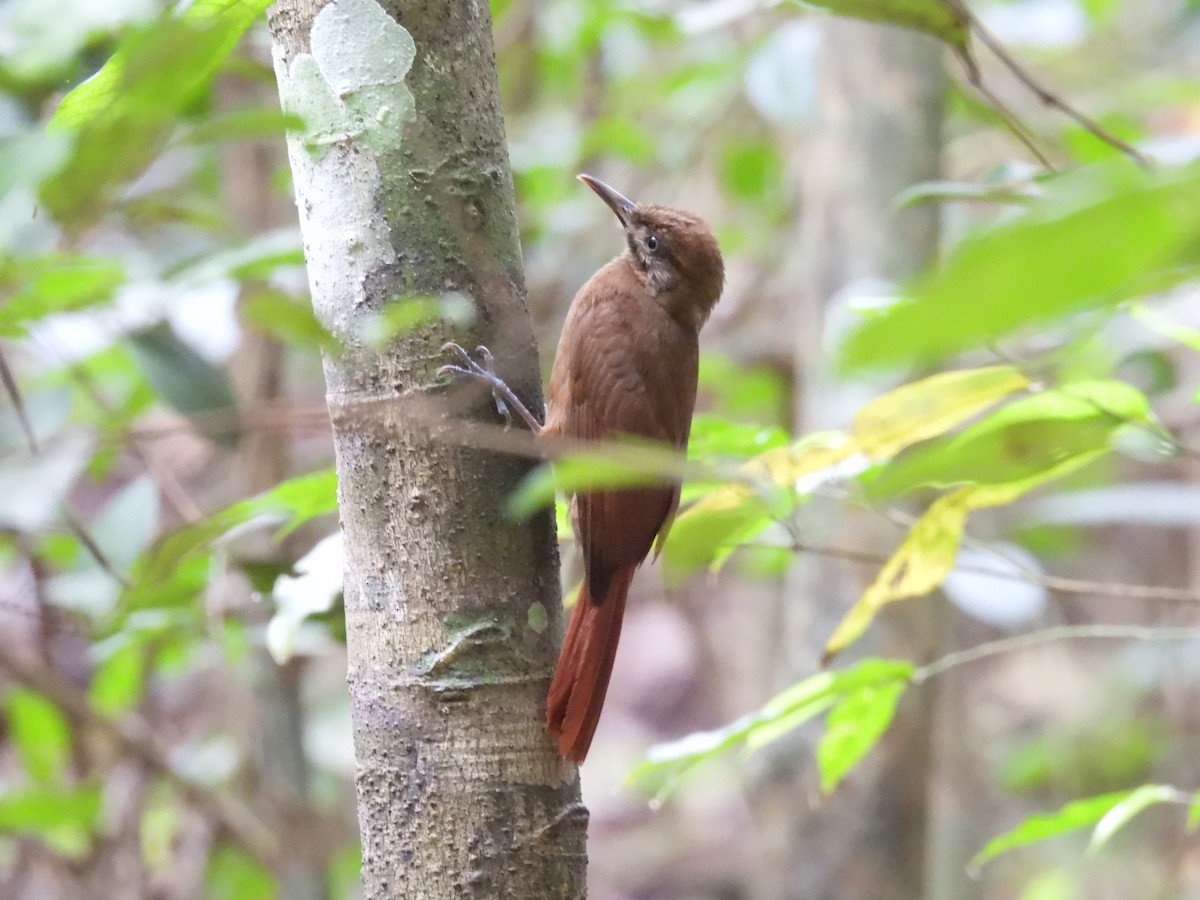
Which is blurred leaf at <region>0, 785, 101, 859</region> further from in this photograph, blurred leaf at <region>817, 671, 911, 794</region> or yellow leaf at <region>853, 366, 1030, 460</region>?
yellow leaf at <region>853, 366, 1030, 460</region>

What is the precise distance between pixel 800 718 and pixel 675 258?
1140 mm

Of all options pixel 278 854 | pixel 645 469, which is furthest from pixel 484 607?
pixel 278 854

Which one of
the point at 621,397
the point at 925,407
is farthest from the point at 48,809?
the point at 925,407

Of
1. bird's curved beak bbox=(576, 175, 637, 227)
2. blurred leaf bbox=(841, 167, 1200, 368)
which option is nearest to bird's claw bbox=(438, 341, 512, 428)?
blurred leaf bbox=(841, 167, 1200, 368)

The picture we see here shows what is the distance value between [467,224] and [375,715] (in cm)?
56

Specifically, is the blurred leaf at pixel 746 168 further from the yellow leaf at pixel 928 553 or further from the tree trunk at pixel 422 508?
the tree trunk at pixel 422 508

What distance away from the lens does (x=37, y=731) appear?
3105 millimetres

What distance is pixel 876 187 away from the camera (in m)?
3.53

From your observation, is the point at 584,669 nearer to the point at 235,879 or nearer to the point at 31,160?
the point at 31,160

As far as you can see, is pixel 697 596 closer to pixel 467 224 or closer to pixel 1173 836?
pixel 1173 836

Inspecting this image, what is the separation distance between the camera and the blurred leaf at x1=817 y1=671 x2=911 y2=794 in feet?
5.68

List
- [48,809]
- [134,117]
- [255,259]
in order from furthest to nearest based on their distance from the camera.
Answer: [48,809] → [255,259] → [134,117]

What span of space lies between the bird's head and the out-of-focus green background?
38cm

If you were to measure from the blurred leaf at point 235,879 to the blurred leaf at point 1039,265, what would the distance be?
10.2ft
